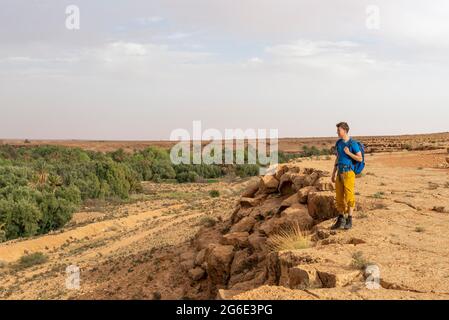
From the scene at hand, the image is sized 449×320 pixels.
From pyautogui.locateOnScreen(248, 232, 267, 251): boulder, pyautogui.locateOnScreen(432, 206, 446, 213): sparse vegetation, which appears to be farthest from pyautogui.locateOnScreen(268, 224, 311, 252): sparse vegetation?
pyautogui.locateOnScreen(432, 206, 446, 213): sparse vegetation

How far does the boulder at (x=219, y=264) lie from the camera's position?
9102 millimetres

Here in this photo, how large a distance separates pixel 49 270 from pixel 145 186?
31057mm

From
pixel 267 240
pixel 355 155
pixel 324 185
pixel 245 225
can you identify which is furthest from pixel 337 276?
pixel 245 225

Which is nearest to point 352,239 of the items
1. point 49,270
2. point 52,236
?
point 49,270

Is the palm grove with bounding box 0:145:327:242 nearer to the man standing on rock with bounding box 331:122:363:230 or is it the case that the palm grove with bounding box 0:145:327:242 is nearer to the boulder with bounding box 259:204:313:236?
the boulder with bounding box 259:204:313:236

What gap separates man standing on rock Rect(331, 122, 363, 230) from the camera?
289 inches

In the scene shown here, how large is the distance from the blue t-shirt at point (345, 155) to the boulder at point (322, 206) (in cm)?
132

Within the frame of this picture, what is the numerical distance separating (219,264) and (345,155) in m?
3.36

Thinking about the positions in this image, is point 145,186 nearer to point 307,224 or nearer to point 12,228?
point 12,228

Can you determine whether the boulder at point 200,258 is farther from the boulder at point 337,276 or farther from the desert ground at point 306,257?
the boulder at point 337,276

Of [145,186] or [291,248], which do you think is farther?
[145,186]
